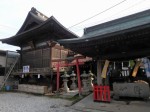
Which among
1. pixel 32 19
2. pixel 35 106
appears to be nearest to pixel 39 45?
pixel 32 19

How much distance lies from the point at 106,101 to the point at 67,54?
10.5m

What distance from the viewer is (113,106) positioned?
28.8ft

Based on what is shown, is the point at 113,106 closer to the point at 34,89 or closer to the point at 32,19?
the point at 34,89

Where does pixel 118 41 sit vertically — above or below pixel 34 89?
above

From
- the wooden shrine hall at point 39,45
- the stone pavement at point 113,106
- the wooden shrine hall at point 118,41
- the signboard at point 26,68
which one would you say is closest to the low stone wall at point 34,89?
the wooden shrine hall at point 39,45

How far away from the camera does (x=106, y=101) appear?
9.62m

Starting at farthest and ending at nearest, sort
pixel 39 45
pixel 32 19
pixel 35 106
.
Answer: pixel 32 19 → pixel 39 45 → pixel 35 106

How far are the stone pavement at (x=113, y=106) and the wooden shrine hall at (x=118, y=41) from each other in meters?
2.41

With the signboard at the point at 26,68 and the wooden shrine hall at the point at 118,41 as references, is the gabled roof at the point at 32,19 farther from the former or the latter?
the wooden shrine hall at the point at 118,41

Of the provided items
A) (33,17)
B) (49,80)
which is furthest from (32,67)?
(33,17)

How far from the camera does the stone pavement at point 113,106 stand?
8052 millimetres

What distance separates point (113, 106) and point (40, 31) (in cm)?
1136

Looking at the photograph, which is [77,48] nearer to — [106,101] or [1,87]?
[106,101]

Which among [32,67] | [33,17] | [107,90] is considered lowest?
[107,90]
